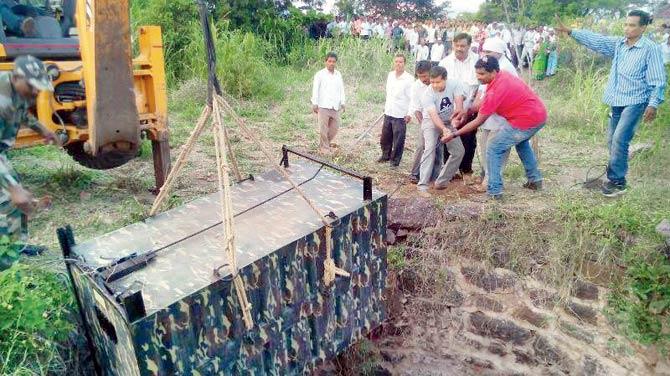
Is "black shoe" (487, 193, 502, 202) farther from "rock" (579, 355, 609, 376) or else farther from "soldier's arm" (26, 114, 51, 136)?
"soldier's arm" (26, 114, 51, 136)

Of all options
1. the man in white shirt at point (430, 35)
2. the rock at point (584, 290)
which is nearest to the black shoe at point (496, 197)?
the rock at point (584, 290)

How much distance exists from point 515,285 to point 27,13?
5.47 m

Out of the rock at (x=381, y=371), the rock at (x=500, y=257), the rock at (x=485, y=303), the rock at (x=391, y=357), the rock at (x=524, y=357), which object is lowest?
the rock at (x=381, y=371)

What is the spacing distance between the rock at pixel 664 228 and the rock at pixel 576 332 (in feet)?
3.18

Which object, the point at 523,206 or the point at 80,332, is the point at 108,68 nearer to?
the point at 80,332

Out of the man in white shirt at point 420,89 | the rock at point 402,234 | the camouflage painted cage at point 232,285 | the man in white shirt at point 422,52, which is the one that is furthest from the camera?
the man in white shirt at point 422,52

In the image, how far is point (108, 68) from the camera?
409 centimetres

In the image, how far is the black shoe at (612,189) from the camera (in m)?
4.70

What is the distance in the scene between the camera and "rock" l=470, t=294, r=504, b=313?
426cm

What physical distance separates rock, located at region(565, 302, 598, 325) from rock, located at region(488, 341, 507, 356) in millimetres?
635

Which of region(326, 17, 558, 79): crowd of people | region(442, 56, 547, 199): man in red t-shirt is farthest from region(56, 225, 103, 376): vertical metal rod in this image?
region(326, 17, 558, 79): crowd of people

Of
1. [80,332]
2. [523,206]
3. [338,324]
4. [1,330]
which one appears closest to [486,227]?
[523,206]

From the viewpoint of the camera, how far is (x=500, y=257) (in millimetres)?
4320

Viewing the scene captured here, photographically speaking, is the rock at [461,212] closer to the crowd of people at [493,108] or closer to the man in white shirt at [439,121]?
the crowd of people at [493,108]
